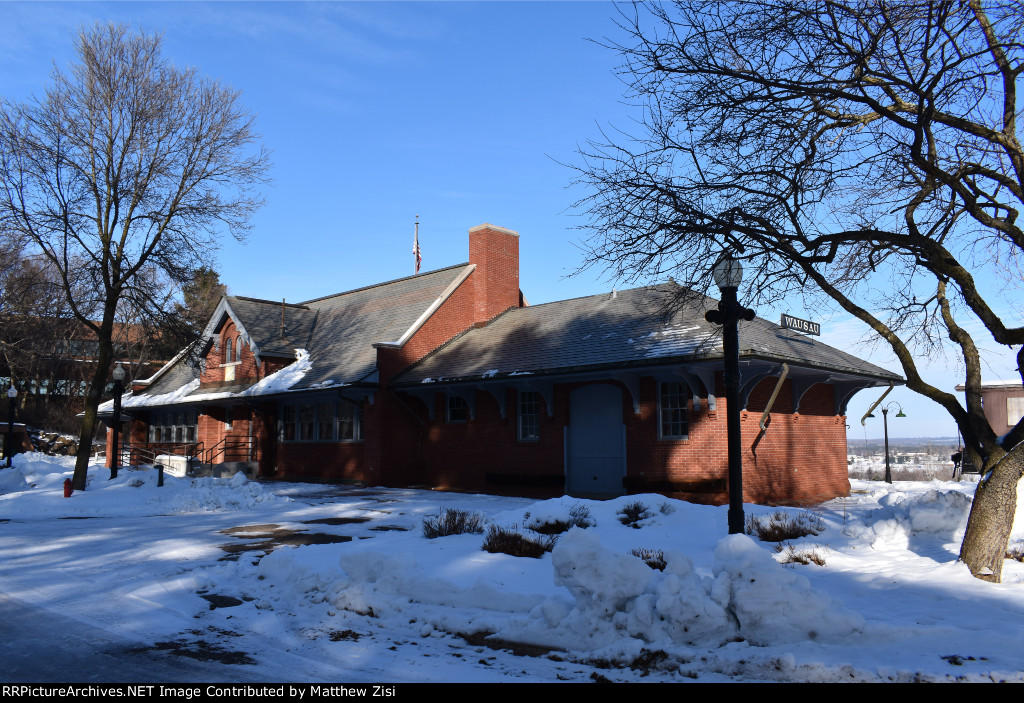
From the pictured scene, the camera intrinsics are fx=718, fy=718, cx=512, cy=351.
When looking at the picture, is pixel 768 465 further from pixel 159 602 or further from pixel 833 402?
pixel 159 602

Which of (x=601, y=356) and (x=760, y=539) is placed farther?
(x=601, y=356)

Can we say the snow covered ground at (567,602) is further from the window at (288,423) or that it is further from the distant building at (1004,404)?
the distant building at (1004,404)

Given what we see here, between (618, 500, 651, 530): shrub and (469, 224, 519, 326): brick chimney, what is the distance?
A: 50.8 ft

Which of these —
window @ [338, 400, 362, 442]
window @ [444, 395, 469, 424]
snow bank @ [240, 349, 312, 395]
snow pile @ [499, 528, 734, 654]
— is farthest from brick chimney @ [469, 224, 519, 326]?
snow pile @ [499, 528, 734, 654]

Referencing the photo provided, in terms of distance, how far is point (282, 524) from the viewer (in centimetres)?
1417

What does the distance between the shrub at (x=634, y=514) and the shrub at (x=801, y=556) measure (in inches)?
117

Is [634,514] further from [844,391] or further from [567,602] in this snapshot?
[844,391]

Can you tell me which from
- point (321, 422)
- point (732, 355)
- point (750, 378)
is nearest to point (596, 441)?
point (750, 378)

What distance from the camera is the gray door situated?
1903 cm

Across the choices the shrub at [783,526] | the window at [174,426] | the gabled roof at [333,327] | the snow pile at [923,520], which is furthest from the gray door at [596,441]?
the window at [174,426]

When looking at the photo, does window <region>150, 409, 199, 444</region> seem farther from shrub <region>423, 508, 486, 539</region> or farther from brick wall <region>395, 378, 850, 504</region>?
shrub <region>423, 508, 486, 539</region>

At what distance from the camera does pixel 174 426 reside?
35906 mm

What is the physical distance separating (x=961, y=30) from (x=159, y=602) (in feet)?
36.0

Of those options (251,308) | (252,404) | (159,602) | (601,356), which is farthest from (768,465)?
(251,308)
